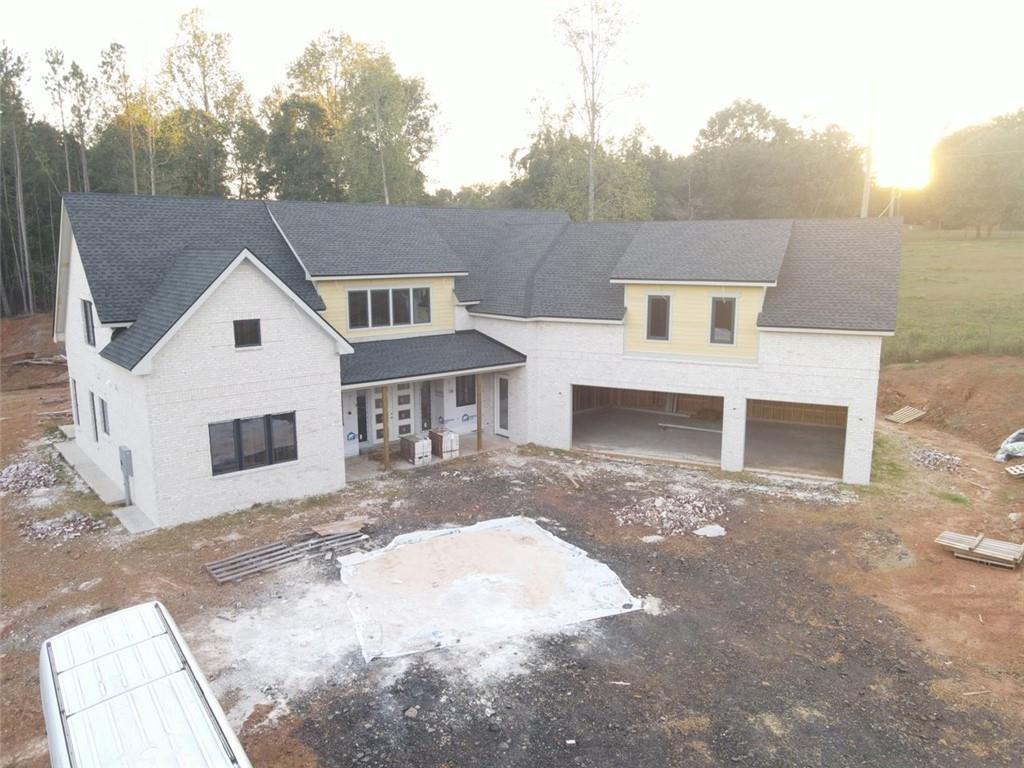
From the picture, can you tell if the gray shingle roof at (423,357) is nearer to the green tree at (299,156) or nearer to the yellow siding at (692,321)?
the yellow siding at (692,321)

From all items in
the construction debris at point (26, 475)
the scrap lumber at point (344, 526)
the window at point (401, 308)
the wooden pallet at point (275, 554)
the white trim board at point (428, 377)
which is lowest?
the wooden pallet at point (275, 554)

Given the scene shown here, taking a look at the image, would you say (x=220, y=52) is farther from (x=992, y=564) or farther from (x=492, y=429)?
(x=992, y=564)

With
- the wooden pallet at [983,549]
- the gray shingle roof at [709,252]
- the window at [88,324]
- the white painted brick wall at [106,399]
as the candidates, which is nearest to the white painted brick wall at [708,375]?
the gray shingle roof at [709,252]

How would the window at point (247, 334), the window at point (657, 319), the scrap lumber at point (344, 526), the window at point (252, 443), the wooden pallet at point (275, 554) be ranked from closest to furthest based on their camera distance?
1. the wooden pallet at point (275, 554)
2. the scrap lumber at point (344, 526)
3. the window at point (247, 334)
4. the window at point (252, 443)
5. the window at point (657, 319)

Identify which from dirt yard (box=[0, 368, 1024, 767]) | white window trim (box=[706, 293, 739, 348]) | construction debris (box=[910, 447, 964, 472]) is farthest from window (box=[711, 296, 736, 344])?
construction debris (box=[910, 447, 964, 472])

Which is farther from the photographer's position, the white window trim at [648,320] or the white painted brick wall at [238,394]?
the white window trim at [648,320]

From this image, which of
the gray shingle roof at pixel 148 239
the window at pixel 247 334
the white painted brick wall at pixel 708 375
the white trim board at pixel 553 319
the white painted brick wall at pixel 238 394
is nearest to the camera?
the white painted brick wall at pixel 238 394

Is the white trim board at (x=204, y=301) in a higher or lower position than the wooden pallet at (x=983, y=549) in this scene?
higher
